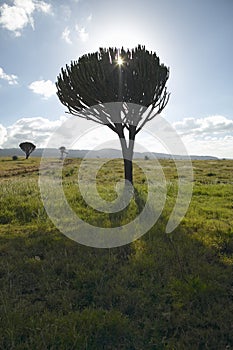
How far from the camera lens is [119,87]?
10250 mm

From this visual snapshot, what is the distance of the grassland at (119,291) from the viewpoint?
270cm

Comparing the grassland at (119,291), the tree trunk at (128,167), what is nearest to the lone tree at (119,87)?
the tree trunk at (128,167)

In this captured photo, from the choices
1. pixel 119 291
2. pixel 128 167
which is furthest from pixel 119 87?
pixel 119 291

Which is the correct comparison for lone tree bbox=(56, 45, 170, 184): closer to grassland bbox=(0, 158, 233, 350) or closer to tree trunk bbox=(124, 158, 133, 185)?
tree trunk bbox=(124, 158, 133, 185)

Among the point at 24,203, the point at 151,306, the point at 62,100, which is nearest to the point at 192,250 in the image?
the point at 151,306

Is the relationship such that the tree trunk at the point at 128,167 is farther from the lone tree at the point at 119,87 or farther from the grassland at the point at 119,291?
the grassland at the point at 119,291

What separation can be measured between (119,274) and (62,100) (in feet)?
30.7

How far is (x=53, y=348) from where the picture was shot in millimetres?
2510

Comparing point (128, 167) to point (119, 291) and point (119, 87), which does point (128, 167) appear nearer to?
point (119, 87)

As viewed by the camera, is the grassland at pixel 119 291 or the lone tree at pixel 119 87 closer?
the grassland at pixel 119 291

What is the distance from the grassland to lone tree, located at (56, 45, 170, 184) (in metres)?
5.98

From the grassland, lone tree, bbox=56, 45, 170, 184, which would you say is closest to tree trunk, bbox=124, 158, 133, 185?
lone tree, bbox=56, 45, 170, 184

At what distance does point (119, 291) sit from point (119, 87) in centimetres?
840

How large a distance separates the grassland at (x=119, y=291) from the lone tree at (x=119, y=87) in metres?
5.98
